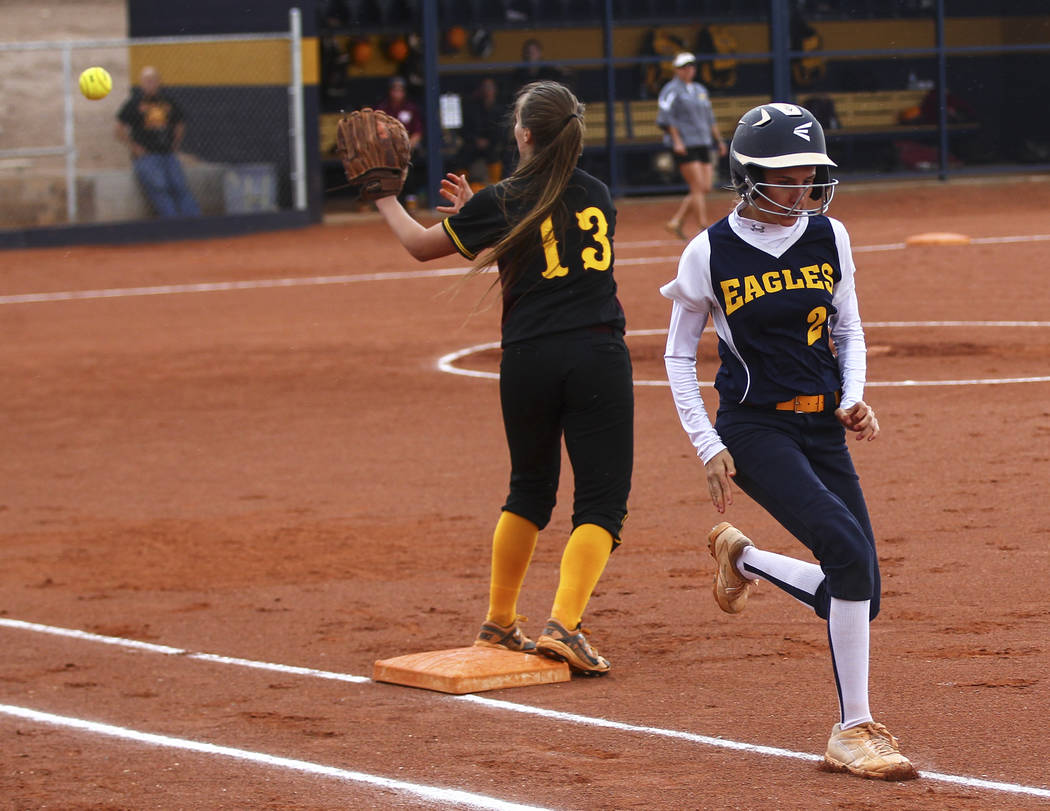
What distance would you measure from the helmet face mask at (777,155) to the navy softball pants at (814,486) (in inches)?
26.8

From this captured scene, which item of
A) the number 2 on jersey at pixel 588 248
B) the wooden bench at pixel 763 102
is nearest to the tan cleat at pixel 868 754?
the number 2 on jersey at pixel 588 248

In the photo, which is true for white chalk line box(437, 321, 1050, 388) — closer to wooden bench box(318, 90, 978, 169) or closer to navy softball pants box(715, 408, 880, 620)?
navy softball pants box(715, 408, 880, 620)

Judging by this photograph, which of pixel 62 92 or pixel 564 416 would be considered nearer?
pixel 564 416

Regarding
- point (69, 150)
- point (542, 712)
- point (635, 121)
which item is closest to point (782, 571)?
point (542, 712)

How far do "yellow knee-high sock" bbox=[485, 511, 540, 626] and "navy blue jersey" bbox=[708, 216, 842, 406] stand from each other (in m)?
1.42

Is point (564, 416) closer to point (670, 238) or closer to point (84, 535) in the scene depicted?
point (84, 535)

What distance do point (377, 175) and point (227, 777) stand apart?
2.39 m

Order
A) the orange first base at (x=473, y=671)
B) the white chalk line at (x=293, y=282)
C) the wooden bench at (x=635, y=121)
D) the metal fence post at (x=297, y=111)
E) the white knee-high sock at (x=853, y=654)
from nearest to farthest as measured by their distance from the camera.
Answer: the white knee-high sock at (x=853, y=654) → the orange first base at (x=473, y=671) → the white chalk line at (x=293, y=282) → the metal fence post at (x=297, y=111) → the wooden bench at (x=635, y=121)

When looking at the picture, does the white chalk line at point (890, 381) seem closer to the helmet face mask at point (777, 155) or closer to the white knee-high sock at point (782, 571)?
the white knee-high sock at point (782, 571)

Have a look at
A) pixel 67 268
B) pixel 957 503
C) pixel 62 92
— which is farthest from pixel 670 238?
pixel 957 503

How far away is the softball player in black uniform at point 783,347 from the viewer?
5.02m

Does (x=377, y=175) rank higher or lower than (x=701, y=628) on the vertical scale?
higher

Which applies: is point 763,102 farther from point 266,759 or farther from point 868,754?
point 868,754

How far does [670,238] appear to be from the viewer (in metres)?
23.8
